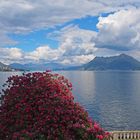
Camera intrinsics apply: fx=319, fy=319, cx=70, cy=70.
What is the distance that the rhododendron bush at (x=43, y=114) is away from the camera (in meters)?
11.2

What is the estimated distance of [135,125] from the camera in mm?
71562

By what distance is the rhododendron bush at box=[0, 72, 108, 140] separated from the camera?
36.8 feet

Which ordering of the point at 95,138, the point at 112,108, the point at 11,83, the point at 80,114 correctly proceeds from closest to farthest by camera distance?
1. the point at 95,138
2. the point at 80,114
3. the point at 11,83
4. the point at 112,108

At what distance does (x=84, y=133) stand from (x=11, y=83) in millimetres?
4151

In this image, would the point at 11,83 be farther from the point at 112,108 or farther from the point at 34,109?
the point at 112,108

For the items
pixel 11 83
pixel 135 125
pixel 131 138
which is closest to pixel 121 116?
pixel 135 125

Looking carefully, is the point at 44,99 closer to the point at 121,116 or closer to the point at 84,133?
the point at 84,133

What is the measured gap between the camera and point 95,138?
1097cm

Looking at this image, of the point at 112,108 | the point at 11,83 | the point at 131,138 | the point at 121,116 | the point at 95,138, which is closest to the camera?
the point at 95,138

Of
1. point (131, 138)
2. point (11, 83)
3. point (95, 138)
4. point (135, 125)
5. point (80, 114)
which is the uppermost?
point (11, 83)

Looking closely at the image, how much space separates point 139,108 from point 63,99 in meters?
87.6

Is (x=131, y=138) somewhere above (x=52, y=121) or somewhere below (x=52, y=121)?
below

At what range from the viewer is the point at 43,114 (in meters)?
11.6

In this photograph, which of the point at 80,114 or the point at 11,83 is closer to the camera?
the point at 80,114
